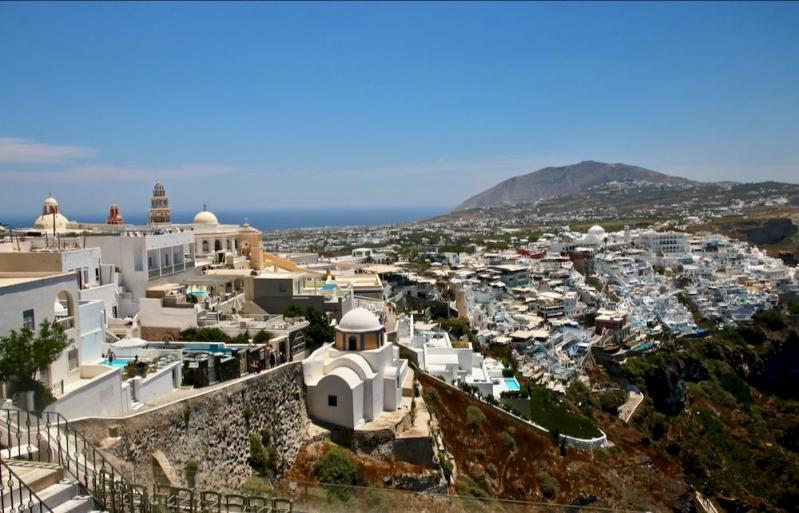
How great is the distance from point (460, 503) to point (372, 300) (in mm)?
19566

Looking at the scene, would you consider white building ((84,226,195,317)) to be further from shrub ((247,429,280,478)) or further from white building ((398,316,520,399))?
white building ((398,316,520,399))

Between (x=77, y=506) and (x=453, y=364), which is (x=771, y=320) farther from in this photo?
(x=77, y=506)

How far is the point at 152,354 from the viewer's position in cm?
1485

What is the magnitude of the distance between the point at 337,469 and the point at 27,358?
7.07 meters

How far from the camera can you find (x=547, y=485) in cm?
2034

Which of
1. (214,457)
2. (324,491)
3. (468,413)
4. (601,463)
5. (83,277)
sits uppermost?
(83,277)

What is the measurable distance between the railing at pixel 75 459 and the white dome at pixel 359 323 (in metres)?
8.66

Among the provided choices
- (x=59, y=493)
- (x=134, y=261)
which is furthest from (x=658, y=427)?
(x=59, y=493)

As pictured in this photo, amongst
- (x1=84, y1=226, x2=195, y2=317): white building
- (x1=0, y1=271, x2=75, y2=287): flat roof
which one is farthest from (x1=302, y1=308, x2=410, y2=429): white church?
(x1=0, y1=271, x2=75, y2=287): flat roof

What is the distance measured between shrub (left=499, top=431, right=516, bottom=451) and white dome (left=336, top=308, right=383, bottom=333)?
6.23 meters

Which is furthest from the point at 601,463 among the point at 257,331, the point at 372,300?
the point at 257,331

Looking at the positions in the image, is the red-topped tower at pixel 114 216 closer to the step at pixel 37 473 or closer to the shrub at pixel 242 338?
the shrub at pixel 242 338

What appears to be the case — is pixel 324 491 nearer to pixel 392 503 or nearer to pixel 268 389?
pixel 392 503

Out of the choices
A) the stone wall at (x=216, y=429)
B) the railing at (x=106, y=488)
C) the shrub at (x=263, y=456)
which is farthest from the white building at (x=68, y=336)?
the shrub at (x=263, y=456)
